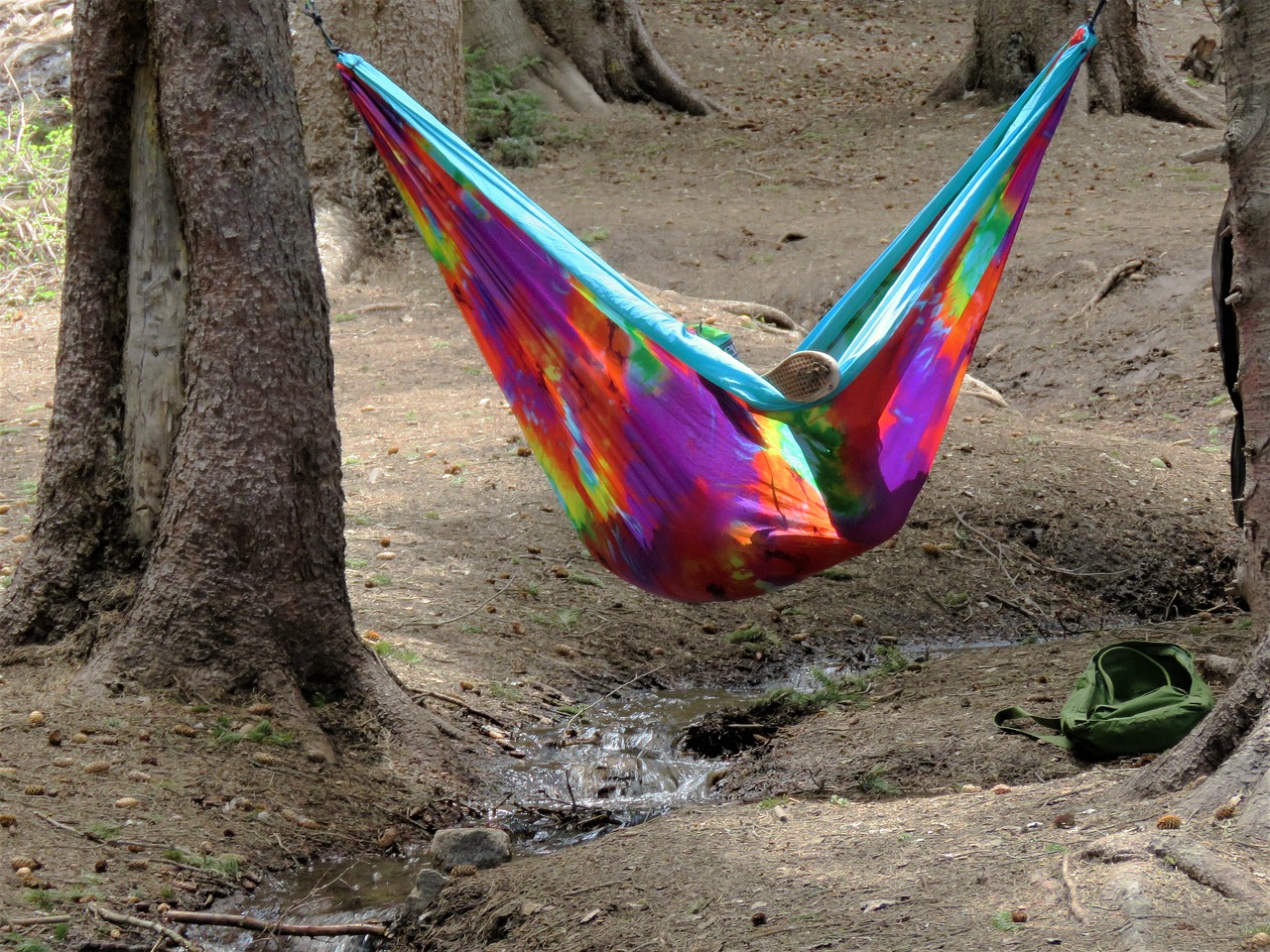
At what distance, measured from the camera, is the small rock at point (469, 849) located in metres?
2.56

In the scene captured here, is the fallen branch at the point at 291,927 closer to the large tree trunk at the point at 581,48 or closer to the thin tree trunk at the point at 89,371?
the thin tree trunk at the point at 89,371

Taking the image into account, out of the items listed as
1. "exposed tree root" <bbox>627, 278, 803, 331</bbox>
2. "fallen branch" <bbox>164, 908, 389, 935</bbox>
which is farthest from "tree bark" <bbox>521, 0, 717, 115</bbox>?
"fallen branch" <bbox>164, 908, 389, 935</bbox>

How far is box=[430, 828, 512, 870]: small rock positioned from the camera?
2.56 meters

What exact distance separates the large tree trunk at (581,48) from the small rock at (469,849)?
8269 mm

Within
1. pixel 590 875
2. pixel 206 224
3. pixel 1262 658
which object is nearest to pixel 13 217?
pixel 206 224

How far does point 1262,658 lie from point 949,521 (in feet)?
8.13

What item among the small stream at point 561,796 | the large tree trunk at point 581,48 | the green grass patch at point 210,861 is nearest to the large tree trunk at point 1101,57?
the large tree trunk at point 581,48

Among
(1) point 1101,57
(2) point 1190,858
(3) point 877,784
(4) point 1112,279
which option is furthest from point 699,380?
(1) point 1101,57

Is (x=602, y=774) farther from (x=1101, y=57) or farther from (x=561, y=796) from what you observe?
(x=1101, y=57)

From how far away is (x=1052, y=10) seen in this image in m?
8.96

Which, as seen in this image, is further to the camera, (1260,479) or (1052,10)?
(1052,10)

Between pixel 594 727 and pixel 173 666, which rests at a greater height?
pixel 173 666

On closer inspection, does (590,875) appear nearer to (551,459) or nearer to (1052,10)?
(551,459)

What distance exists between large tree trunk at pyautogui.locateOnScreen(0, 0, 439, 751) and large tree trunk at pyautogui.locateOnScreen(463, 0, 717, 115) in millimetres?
7513
